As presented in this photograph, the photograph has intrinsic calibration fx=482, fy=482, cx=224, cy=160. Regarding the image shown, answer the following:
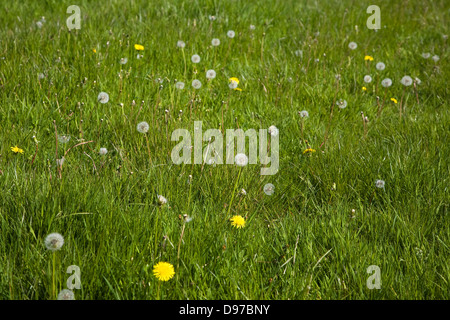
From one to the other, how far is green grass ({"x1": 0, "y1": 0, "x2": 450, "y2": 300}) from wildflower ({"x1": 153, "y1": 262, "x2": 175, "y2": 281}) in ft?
0.13

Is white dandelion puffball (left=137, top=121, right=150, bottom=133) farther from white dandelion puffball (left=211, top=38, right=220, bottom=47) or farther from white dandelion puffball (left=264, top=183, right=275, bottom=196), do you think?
white dandelion puffball (left=211, top=38, right=220, bottom=47)

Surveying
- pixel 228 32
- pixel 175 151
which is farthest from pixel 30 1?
pixel 175 151

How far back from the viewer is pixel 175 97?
10.9ft

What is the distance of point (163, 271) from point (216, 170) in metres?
0.81

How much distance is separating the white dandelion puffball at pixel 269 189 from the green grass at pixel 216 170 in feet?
0.08

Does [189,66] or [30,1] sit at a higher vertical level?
→ [30,1]

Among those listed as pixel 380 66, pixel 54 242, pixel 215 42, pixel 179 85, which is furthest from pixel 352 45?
pixel 54 242

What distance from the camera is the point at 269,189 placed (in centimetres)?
243

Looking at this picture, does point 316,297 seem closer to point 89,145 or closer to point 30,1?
point 89,145

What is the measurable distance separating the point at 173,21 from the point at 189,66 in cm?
101

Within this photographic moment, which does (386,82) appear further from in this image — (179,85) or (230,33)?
(179,85)

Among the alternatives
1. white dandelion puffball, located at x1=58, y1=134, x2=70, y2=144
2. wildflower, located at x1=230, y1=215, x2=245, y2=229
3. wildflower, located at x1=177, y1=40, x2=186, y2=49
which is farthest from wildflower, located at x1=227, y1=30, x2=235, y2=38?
wildflower, located at x1=230, y1=215, x2=245, y2=229

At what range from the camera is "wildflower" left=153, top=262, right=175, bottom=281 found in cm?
169
